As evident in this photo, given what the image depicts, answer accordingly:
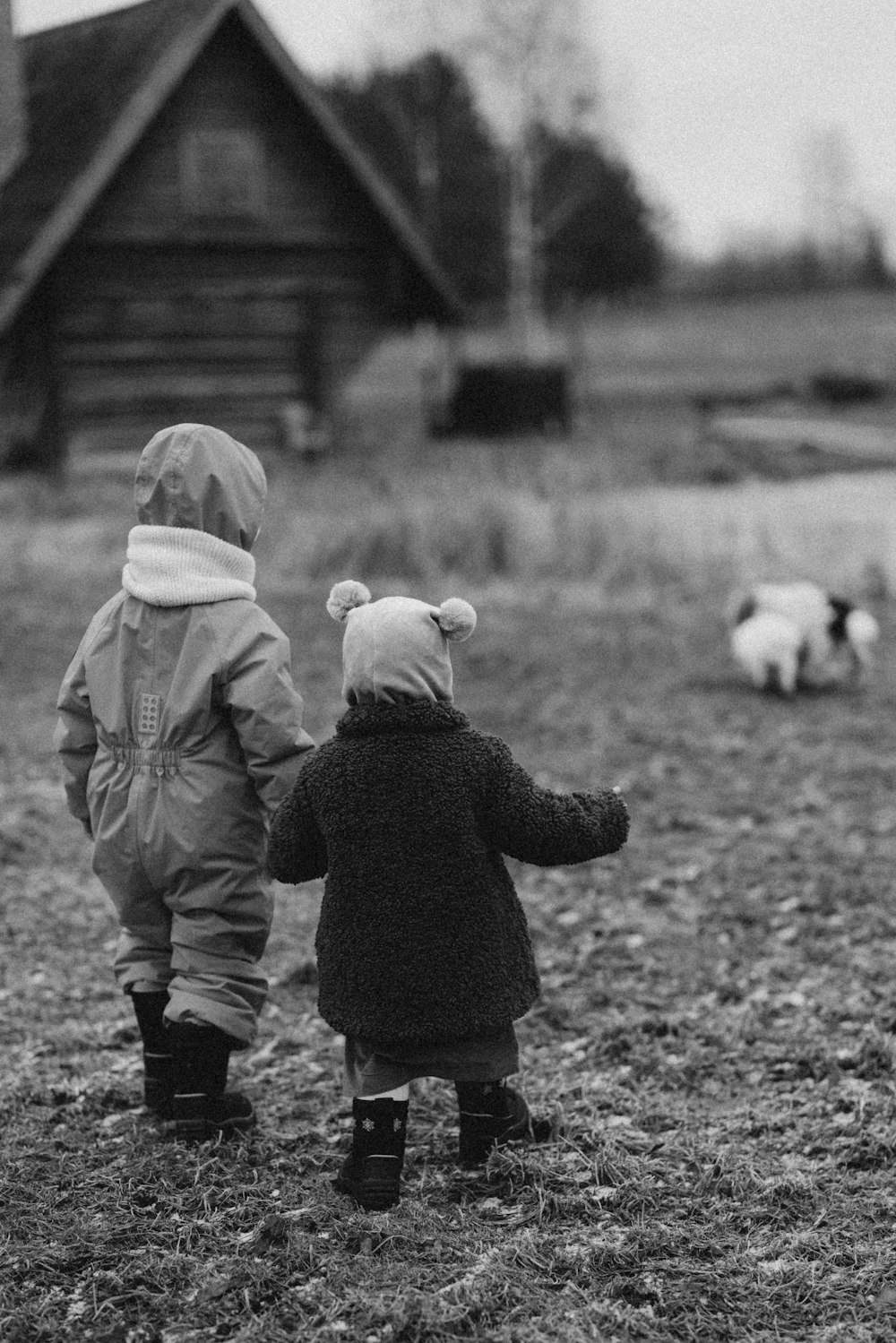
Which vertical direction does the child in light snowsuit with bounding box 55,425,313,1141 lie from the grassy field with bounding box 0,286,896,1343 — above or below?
above

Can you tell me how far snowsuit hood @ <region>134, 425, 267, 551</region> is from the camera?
307 cm

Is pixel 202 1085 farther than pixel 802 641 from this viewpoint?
No

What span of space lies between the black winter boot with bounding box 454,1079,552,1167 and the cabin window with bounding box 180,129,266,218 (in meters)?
14.2

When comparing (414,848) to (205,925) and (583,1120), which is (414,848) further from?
(583,1120)

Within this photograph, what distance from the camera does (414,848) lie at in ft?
9.23

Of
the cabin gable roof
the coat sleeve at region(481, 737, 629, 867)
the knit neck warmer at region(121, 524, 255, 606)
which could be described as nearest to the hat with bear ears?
the coat sleeve at region(481, 737, 629, 867)

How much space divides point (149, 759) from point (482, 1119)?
93cm

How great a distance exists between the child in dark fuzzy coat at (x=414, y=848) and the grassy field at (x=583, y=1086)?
0.27 m

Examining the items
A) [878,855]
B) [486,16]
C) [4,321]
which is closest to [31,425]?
[4,321]

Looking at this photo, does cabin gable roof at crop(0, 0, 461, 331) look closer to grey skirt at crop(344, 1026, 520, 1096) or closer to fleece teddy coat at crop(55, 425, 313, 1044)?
fleece teddy coat at crop(55, 425, 313, 1044)

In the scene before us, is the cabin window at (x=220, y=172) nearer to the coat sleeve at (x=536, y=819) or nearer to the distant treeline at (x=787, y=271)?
the coat sleeve at (x=536, y=819)

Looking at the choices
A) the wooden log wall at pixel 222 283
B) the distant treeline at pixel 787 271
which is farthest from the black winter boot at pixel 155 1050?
the distant treeline at pixel 787 271

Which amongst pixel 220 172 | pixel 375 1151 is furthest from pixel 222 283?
pixel 375 1151

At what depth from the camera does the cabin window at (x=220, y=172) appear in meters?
15.8
